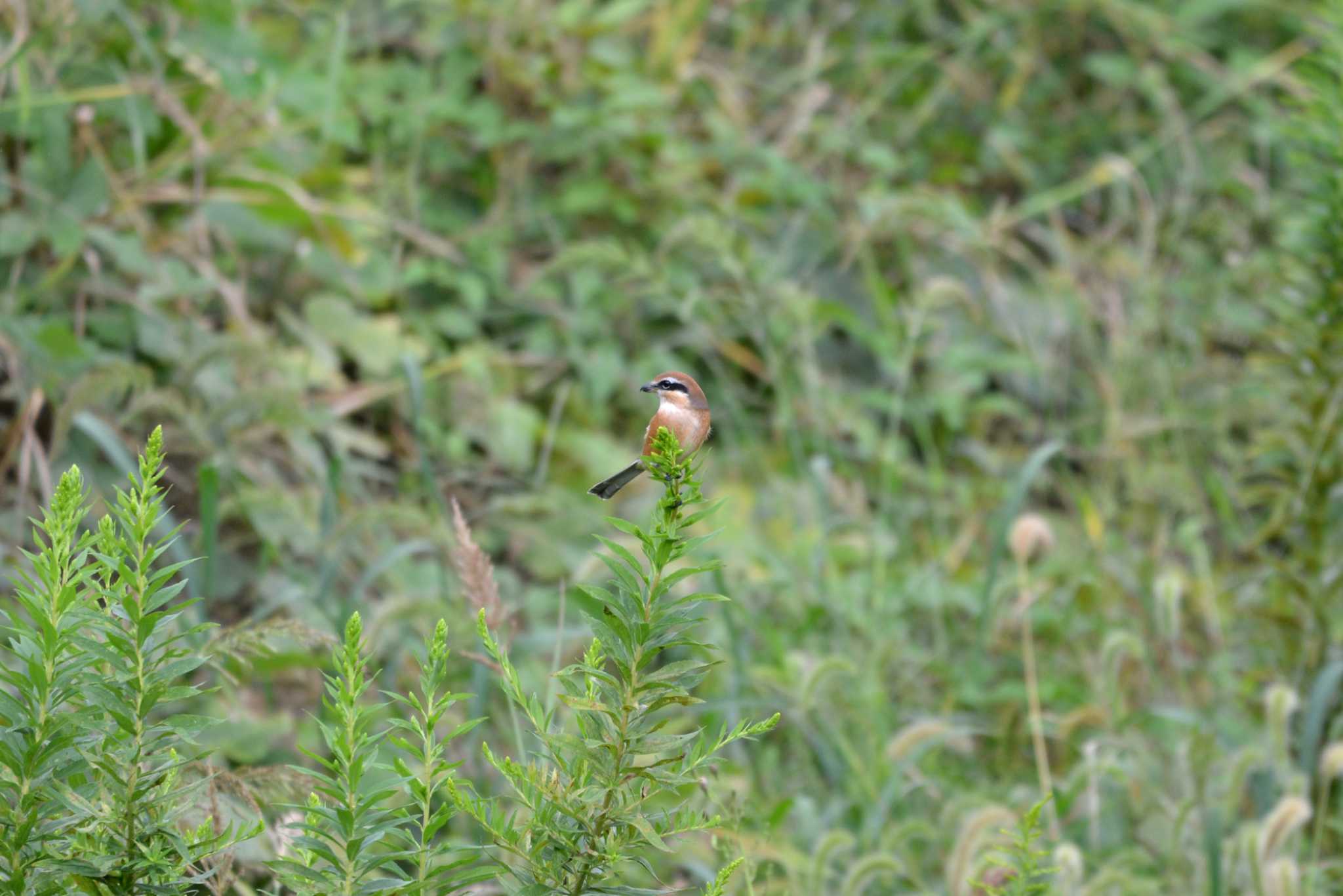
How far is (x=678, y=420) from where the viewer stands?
1588 mm

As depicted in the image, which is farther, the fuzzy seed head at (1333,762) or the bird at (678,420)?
the fuzzy seed head at (1333,762)

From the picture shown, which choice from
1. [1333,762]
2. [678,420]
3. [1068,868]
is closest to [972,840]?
[1068,868]

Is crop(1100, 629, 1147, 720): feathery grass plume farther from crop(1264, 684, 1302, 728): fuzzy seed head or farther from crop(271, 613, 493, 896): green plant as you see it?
crop(271, 613, 493, 896): green plant

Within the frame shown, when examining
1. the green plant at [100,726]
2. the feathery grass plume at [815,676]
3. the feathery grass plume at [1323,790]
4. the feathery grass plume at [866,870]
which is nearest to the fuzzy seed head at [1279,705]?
the feathery grass plume at [1323,790]

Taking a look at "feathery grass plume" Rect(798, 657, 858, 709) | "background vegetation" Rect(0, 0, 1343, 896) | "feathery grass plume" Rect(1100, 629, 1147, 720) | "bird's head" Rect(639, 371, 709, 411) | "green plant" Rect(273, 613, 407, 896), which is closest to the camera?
"green plant" Rect(273, 613, 407, 896)

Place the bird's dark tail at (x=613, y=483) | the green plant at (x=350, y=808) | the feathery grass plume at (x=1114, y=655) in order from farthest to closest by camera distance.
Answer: the feathery grass plume at (x=1114, y=655) → the bird's dark tail at (x=613, y=483) → the green plant at (x=350, y=808)

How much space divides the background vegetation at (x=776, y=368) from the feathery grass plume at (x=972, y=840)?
1 cm

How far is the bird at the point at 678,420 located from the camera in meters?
1.52

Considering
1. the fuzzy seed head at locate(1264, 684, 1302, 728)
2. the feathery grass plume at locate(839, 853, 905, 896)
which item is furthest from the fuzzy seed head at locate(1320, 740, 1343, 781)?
the feathery grass plume at locate(839, 853, 905, 896)

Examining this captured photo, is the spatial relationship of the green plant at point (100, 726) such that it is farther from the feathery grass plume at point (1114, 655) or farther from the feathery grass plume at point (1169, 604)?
the feathery grass plume at point (1169, 604)

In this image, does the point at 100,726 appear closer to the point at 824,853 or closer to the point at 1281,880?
the point at 824,853

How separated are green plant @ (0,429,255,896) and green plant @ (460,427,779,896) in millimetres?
285

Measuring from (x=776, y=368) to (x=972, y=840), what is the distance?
63.2 inches

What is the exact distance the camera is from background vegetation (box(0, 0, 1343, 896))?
3.24 m
